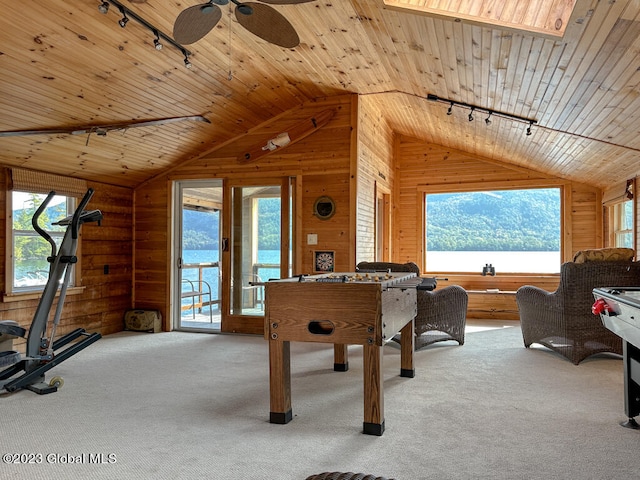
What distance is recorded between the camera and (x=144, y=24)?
3764 millimetres

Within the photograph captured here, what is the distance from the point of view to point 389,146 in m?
8.24

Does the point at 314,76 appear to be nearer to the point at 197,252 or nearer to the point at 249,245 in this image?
the point at 249,245

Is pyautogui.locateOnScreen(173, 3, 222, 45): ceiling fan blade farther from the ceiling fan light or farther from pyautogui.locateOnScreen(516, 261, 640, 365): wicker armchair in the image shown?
pyautogui.locateOnScreen(516, 261, 640, 365): wicker armchair

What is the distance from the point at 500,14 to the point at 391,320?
2183mm

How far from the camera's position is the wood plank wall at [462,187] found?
297 inches

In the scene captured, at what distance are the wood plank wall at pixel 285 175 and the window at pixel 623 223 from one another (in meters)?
3.74

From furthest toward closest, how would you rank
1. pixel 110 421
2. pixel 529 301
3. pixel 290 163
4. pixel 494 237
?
1. pixel 494 237
2. pixel 290 163
3. pixel 529 301
4. pixel 110 421

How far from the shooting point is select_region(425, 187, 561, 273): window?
816 centimetres

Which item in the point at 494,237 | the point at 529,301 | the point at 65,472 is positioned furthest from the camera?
the point at 494,237

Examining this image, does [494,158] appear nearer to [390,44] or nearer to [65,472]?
[390,44]

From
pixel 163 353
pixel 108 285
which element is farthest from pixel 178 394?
pixel 108 285

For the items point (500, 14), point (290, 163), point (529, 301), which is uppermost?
point (500, 14)

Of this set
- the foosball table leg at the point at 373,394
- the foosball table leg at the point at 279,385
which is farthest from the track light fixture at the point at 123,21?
the foosball table leg at the point at 373,394

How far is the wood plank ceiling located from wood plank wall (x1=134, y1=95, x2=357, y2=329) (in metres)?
0.20
